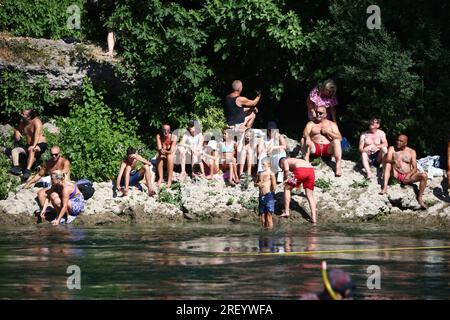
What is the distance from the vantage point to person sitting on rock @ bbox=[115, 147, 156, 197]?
21812mm

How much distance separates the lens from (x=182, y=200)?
21906mm

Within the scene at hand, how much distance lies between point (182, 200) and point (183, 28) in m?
3.86

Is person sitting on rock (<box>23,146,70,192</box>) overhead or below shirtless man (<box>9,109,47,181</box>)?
below

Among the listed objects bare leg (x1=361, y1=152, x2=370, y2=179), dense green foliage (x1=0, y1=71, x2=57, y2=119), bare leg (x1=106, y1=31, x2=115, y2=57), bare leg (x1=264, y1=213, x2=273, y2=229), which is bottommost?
bare leg (x1=264, y1=213, x2=273, y2=229)

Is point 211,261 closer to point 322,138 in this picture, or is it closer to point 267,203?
point 267,203

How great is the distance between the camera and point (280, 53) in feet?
79.7

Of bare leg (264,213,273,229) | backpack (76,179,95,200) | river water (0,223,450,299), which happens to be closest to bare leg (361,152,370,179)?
river water (0,223,450,299)

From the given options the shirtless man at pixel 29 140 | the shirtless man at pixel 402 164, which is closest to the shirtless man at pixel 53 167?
the shirtless man at pixel 29 140

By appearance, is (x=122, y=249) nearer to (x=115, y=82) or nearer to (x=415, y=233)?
(x=415, y=233)

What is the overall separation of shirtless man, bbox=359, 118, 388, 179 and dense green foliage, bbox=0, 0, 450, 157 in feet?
3.31

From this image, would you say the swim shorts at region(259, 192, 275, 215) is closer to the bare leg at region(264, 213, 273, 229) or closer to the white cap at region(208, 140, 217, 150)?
the bare leg at region(264, 213, 273, 229)
